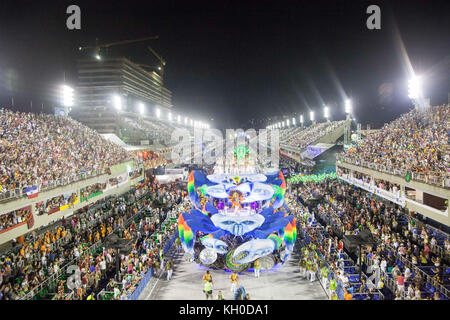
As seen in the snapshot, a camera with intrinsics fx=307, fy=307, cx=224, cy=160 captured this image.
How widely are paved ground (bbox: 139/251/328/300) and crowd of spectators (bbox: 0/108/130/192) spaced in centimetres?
951

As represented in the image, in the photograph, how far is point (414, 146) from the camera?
2297 centimetres

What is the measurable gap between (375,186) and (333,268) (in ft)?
44.7

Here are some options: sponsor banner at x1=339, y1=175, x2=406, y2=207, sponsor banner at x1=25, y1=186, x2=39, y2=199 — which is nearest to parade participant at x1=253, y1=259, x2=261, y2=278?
sponsor banner at x1=339, y1=175, x2=406, y2=207

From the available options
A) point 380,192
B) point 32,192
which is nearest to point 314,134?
point 380,192

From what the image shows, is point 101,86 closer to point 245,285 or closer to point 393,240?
point 245,285

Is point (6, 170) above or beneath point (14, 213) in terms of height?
above

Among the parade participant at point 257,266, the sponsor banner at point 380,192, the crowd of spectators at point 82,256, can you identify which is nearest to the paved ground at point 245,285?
the parade participant at point 257,266

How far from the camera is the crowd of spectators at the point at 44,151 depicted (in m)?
18.0

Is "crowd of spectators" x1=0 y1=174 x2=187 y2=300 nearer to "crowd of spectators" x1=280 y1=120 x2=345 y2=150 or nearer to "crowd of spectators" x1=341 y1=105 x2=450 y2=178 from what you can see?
Result: "crowd of spectators" x1=341 y1=105 x2=450 y2=178

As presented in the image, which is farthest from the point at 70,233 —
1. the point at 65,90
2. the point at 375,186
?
the point at 65,90

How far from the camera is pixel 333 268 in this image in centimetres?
1285
